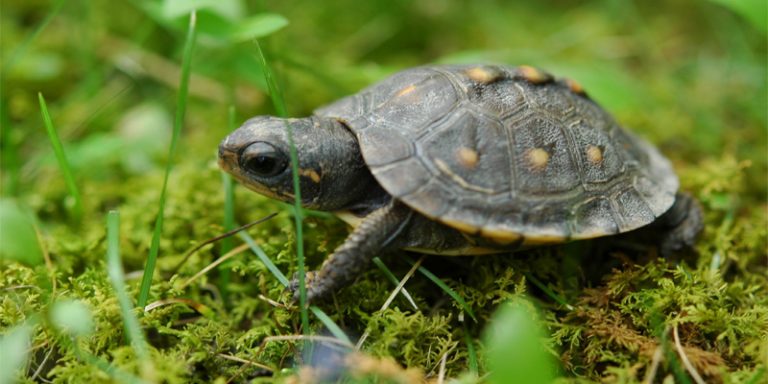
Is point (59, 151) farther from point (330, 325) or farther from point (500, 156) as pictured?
point (500, 156)

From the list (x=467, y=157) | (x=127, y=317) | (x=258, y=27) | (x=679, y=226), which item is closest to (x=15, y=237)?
(x=127, y=317)

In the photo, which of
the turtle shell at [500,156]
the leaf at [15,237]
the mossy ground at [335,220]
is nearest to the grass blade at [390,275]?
the mossy ground at [335,220]

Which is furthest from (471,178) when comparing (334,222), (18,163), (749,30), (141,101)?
(749,30)

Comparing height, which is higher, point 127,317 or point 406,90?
point 406,90

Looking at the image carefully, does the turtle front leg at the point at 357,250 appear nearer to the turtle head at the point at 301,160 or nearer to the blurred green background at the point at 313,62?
the turtle head at the point at 301,160

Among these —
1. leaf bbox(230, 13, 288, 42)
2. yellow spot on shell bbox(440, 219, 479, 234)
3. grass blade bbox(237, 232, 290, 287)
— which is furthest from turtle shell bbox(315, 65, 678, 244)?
grass blade bbox(237, 232, 290, 287)

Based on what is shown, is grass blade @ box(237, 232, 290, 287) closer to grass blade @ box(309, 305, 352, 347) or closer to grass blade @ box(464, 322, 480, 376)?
grass blade @ box(309, 305, 352, 347)

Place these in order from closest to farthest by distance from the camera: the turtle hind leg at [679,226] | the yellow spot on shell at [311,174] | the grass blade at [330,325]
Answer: the grass blade at [330,325]
the yellow spot on shell at [311,174]
the turtle hind leg at [679,226]
